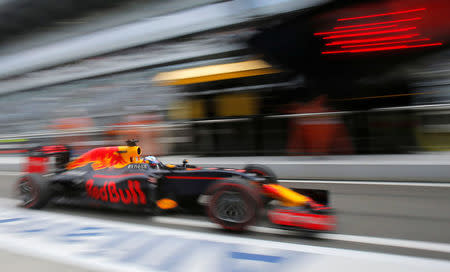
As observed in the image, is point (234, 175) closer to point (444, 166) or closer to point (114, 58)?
point (444, 166)

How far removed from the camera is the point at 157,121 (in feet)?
25.5

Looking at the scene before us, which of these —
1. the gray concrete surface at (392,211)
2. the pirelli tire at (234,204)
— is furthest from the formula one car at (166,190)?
the gray concrete surface at (392,211)

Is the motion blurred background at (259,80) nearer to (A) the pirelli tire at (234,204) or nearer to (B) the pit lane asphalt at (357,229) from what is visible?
(B) the pit lane asphalt at (357,229)

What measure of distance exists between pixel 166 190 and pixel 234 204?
78 cm

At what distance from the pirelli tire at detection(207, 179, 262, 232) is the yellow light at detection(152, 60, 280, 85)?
4.05 meters

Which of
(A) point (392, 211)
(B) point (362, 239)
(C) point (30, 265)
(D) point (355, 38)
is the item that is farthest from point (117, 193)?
(D) point (355, 38)

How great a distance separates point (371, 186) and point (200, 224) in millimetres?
2603

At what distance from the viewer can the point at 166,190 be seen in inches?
113

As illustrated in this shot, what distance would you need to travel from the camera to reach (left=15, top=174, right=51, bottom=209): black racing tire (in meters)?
3.39

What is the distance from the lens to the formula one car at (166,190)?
7.91 ft

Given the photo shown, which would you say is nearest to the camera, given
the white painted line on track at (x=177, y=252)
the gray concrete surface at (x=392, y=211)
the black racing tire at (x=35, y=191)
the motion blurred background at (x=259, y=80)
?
the white painted line on track at (x=177, y=252)

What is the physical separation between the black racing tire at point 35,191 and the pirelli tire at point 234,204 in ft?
7.00

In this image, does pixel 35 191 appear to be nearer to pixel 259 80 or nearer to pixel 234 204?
A: pixel 234 204

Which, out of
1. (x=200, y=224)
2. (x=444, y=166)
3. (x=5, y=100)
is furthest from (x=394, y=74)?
(x=5, y=100)
